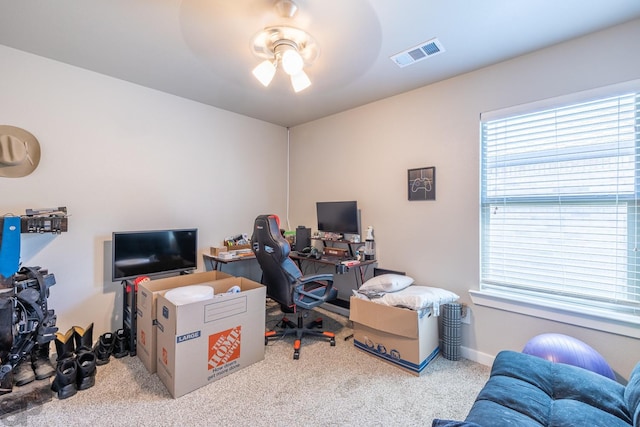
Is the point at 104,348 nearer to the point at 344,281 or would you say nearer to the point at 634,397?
the point at 344,281

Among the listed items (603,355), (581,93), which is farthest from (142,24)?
(603,355)

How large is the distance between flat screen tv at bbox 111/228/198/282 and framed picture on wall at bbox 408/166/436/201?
2.43 meters

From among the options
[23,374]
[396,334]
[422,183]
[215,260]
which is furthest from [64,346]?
[422,183]

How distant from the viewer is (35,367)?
2.10 metres

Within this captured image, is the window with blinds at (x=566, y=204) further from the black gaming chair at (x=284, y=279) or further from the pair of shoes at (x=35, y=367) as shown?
the pair of shoes at (x=35, y=367)

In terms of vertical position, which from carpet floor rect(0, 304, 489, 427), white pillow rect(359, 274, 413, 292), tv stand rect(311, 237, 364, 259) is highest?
tv stand rect(311, 237, 364, 259)

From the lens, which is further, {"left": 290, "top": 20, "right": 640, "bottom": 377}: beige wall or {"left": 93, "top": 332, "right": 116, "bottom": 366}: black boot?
{"left": 93, "top": 332, "right": 116, "bottom": 366}: black boot

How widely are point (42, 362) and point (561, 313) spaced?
401 centimetres

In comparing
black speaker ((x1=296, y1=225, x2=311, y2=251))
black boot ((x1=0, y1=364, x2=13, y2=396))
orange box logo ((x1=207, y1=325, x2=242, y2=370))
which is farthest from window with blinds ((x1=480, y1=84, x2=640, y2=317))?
black boot ((x1=0, y1=364, x2=13, y2=396))

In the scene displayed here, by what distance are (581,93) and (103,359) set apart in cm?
433

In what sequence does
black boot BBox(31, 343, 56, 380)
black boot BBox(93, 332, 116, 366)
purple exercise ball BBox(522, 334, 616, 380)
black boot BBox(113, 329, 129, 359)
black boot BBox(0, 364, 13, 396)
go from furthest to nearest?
black boot BBox(113, 329, 129, 359)
black boot BBox(93, 332, 116, 366)
black boot BBox(31, 343, 56, 380)
black boot BBox(0, 364, 13, 396)
purple exercise ball BBox(522, 334, 616, 380)

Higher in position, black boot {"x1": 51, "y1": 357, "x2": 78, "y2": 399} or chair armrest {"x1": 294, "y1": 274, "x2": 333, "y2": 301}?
chair armrest {"x1": 294, "y1": 274, "x2": 333, "y2": 301}

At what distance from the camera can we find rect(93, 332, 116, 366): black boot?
2.34 m

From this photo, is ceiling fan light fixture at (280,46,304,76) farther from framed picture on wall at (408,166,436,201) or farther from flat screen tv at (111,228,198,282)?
flat screen tv at (111,228,198,282)
